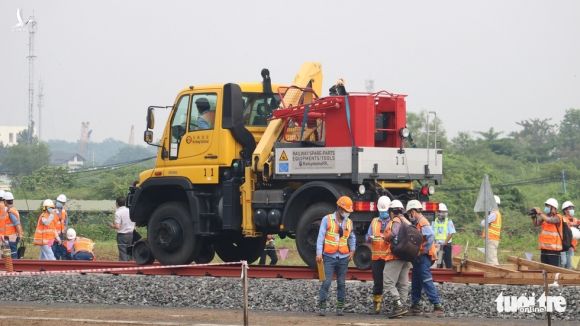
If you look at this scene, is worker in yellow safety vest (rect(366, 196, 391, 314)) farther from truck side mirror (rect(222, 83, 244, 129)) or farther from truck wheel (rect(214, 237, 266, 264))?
truck wheel (rect(214, 237, 266, 264))

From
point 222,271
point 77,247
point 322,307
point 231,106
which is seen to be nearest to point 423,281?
point 322,307

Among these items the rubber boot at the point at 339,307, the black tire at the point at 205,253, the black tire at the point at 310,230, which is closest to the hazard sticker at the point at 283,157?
the black tire at the point at 310,230

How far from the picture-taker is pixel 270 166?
19.6m

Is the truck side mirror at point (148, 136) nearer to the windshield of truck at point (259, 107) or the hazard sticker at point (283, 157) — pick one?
the windshield of truck at point (259, 107)

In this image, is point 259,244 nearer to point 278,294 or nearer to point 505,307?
point 278,294

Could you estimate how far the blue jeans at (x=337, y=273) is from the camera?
16281 mm

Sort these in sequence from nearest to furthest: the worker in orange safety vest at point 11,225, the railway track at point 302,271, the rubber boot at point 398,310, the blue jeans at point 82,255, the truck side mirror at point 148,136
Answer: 1. the rubber boot at point 398,310
2. the railway track at point 302,271
3. the truck side mirror at point 148,136
4. the worker in orange safety vest at point 11,225
5. the blue jeans at point 82,255

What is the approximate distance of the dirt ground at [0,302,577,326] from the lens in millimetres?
15086

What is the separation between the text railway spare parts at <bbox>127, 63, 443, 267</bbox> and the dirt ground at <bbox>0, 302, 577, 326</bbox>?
298 centimetres

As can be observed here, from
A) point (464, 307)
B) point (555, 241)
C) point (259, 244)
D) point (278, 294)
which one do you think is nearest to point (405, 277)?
point (464, 307)

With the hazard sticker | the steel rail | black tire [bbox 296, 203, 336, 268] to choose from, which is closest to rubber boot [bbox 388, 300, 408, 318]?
the steel rail

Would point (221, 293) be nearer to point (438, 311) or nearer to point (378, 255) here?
point (378, 255)

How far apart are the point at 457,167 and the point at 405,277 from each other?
3467 centimetres

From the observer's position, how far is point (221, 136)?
20.2 meters
